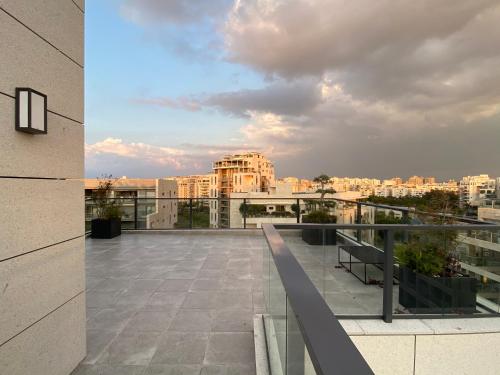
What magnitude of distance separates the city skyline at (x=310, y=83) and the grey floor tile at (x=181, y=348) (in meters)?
4.28

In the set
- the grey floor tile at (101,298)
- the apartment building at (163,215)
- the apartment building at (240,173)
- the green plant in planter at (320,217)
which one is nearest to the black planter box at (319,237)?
the grey floor tile at (101,298)

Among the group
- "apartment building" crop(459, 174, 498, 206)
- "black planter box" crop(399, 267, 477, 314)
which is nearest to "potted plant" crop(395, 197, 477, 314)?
"black planter box" crop(399, 267, 477, 314)

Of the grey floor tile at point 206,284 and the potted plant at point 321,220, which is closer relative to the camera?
the potted plant at point 321,220

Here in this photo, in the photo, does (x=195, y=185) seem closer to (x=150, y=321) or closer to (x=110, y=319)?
(x=110, y=319)

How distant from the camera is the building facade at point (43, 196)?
58.2 inches

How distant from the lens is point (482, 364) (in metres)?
2.71

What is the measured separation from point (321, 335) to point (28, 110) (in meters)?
1.82

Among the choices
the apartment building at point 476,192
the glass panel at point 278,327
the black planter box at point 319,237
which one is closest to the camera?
the glass panel at point 278,327

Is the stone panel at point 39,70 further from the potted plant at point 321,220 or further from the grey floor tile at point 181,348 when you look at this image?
the potted plant at point 321,220

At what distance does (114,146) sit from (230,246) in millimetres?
11780

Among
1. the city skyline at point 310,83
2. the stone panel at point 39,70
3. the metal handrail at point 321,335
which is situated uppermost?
the city skyline at point 310,83

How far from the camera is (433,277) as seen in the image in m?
2.88

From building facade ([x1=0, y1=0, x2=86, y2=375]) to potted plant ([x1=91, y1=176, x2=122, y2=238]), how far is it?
5.67 metres

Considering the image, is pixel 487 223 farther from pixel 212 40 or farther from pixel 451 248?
pixel 212 40
